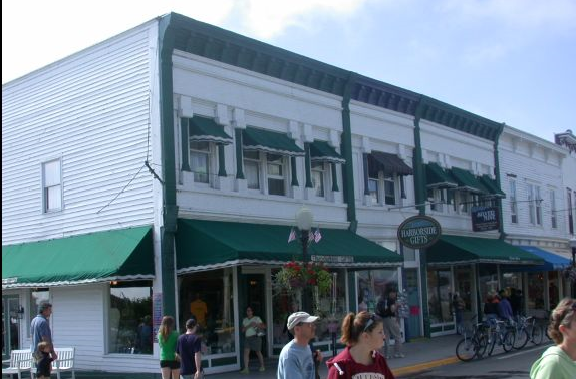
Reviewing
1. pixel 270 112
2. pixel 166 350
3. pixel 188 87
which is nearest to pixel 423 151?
pixel 270 112

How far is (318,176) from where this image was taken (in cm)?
2238

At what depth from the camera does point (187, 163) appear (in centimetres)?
1806

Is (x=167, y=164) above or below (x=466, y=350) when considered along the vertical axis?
above

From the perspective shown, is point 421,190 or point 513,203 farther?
point 513,203

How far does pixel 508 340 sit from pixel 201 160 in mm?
9861

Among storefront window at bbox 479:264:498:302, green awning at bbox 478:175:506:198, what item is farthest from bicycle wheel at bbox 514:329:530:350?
green awning at bbox 478:175:506:198

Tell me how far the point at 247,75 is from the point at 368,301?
7.88 metres

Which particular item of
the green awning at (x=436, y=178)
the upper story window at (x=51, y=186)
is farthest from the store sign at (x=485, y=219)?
the upper story window at (x=51, y=186)

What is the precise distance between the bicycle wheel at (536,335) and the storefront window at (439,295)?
12.2ft

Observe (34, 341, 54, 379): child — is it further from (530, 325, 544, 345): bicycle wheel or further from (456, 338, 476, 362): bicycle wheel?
(530, 325, 544, 345): bicycle wheel

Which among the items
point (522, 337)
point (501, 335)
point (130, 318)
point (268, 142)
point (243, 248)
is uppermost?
point (268, 142)

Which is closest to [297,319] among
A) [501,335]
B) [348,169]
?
[501,335]

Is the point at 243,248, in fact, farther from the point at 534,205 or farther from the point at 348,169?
the point at 534,205

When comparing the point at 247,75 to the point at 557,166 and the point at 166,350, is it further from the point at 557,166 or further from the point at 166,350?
the point at 557,166
